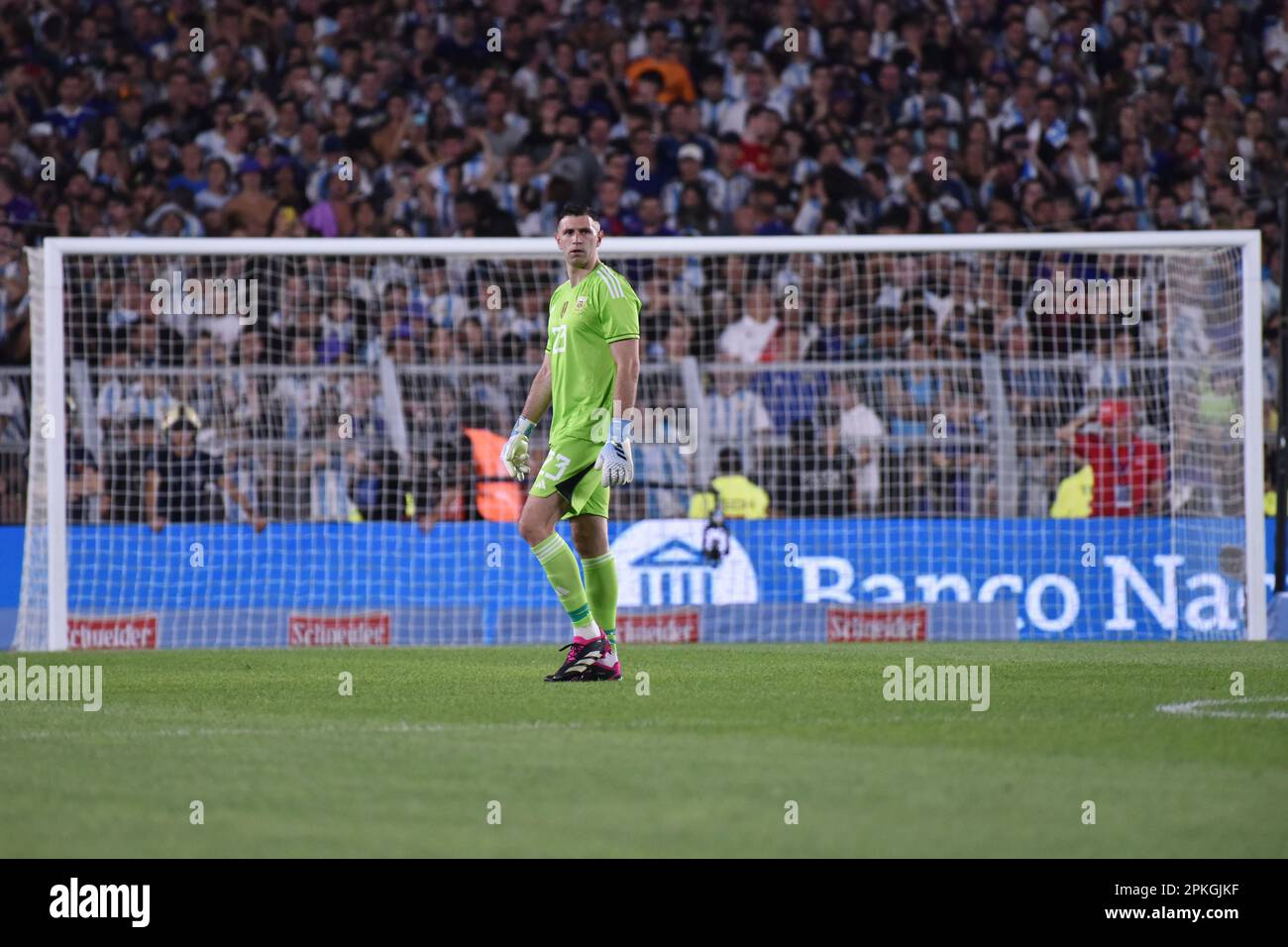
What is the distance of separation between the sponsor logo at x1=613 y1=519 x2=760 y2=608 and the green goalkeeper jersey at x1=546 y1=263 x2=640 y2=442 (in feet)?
16.7

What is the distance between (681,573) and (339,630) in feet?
9.21

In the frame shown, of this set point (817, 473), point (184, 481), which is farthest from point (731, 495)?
point (184, 481)

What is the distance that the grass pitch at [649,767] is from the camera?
15.3 feet

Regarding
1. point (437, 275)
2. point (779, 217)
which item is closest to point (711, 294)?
point (779, 217)

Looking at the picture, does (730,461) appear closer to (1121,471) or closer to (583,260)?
(1121,471)

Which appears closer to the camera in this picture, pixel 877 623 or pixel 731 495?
pixel 877 623

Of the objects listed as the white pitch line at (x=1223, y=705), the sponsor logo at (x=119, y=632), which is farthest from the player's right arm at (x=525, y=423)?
the sponsor logo at (x=119, y=632)

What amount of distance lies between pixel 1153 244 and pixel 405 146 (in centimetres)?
859

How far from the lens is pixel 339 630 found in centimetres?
1416

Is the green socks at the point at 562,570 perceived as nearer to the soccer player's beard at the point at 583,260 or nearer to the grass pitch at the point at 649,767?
the grass pitch at the point at 649,767

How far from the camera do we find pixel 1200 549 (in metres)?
14.2

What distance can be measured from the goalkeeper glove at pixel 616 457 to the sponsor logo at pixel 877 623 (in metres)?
5.51

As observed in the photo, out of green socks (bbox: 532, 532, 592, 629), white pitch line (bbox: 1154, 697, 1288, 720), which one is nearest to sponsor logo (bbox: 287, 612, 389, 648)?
green socks (bbox: 532, 532, 592, 629)
